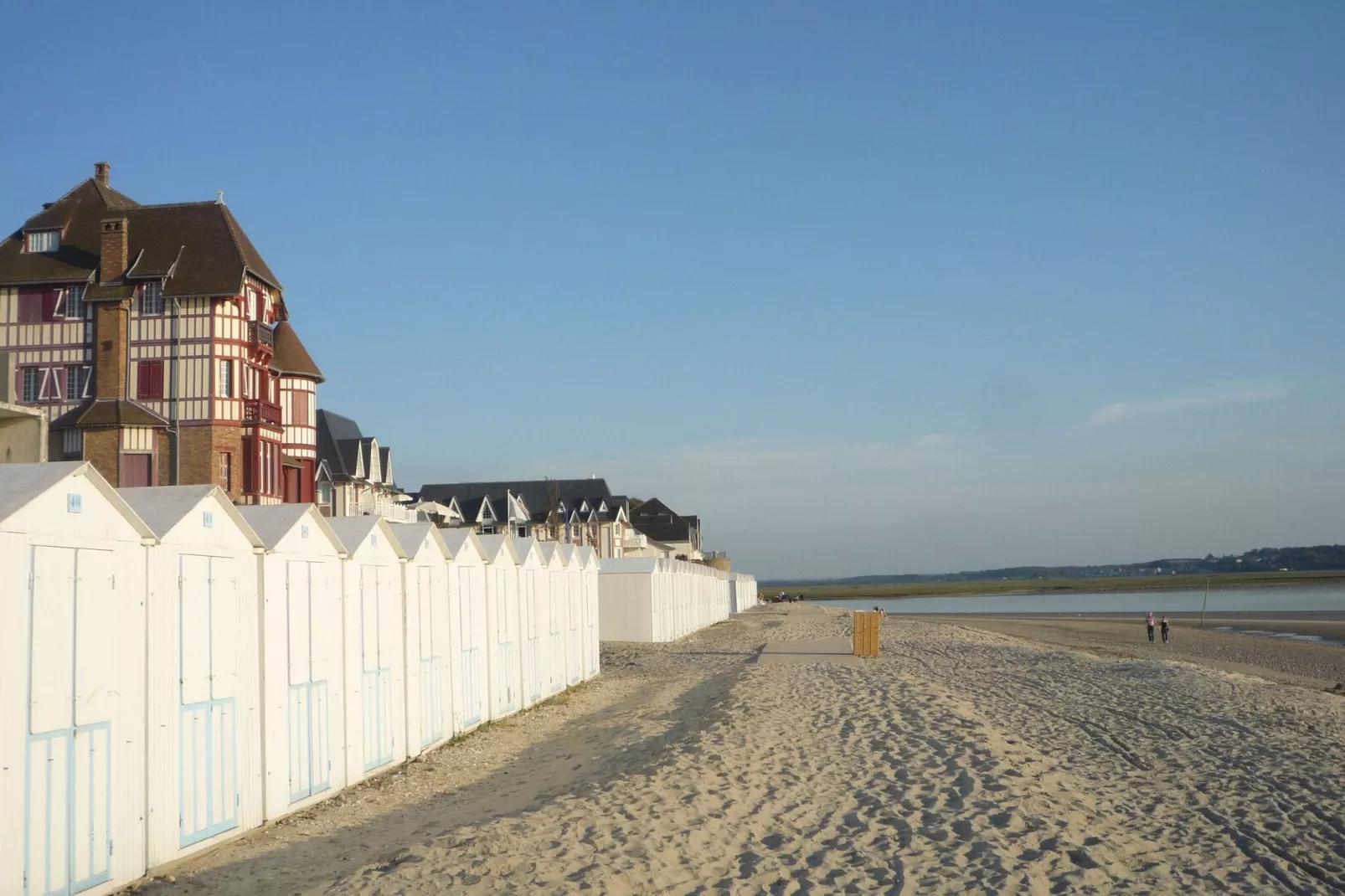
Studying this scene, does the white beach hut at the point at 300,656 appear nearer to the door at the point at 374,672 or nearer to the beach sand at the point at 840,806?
the beach sand at the point at 840,806

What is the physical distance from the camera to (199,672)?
27.3 feet

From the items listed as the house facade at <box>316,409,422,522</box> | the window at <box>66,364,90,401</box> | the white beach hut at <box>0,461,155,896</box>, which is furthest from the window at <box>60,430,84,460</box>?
the white beach hut at <box>0,461,155,896</box>

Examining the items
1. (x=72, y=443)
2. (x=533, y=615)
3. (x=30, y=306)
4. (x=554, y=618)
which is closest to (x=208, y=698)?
(x=533, y=615)

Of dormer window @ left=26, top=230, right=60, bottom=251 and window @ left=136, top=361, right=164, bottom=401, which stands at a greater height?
dormer window @ left=26, top=230, right=60, bottom=251

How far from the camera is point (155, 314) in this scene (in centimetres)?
3161

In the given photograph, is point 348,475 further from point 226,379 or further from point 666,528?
point 666,528

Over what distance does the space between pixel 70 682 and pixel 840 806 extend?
19.2 feet

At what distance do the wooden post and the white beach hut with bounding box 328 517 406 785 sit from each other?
16270 mm

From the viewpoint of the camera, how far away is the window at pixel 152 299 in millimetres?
31594

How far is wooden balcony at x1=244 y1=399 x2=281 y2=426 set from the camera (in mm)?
31859

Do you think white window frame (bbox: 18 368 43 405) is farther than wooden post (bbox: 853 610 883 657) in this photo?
Yes

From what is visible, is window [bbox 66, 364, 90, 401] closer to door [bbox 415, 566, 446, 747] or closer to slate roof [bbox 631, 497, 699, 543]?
door [bbox 415, 566, 446, 747]

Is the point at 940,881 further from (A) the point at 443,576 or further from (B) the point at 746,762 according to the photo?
(A) the point at 443,576

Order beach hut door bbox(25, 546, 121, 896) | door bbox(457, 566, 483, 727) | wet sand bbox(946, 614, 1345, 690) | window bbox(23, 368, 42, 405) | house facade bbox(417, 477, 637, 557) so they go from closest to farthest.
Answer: beach hut door bbox(25, 546, 121, 896)
door bbox(457, 566, 483, 727)
wet sand bbox(946, 614, 1345, 690)
window bbox(23, 368, 42, 405)
house facade bbox(417, 477, 637, 557)
